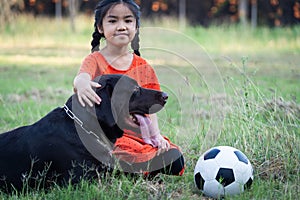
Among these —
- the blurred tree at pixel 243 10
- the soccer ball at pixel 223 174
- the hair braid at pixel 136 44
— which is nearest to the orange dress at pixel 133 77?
the hair braid at pixel 136 44

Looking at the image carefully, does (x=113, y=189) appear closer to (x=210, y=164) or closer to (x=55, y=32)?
(x=210, y=164)

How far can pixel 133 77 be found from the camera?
4117mm

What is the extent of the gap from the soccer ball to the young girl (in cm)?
36

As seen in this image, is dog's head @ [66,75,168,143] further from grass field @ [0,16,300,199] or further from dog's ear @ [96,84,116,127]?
grass field @ [0,16,300,199]

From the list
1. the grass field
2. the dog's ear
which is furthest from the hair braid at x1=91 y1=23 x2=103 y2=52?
the dog's ear

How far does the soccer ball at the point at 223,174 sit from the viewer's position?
3650 millimetres

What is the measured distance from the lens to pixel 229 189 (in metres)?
3.65

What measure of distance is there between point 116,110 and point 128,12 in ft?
3.05

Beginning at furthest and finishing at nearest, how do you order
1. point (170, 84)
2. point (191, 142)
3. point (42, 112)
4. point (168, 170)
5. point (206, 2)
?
point (206, 2) → point (170, 84) → point (42, 112) → point (191, 142) → point (168, 170)

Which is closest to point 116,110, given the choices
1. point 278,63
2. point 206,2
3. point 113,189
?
point 113,189

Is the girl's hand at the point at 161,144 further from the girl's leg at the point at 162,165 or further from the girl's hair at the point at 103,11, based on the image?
the girl's hair at the point at 103,11

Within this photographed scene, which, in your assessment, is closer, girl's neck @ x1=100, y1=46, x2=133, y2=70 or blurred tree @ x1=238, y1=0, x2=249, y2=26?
girl's neck @ x1=100, y1=46, x2=133, y2=70

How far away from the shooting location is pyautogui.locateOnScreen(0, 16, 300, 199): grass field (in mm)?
3781

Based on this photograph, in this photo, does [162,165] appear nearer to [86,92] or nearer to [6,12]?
[86,92]
